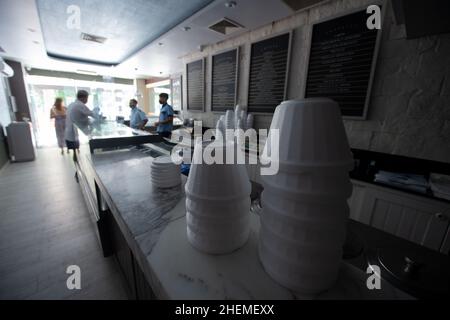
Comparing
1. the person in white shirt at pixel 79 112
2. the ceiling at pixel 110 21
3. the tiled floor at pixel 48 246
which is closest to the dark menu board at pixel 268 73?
the ceiling at pixel 110 21

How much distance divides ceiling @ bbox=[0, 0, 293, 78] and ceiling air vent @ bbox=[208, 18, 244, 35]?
2.6 inches

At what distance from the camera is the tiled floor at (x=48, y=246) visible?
150 centimetres

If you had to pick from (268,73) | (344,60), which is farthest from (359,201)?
(268,73)

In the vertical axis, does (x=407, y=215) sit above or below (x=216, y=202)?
below

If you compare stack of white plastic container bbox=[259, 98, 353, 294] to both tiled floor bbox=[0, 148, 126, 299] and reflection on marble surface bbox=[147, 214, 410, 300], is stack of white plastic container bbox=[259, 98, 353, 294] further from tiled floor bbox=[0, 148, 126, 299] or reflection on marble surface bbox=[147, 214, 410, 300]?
tiled floor bbox=[0, 148, 126, 299]

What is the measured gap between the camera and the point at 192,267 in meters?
0.55

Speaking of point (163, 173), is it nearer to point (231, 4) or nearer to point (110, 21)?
point (231, 4)

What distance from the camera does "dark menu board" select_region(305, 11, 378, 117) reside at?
180 cm

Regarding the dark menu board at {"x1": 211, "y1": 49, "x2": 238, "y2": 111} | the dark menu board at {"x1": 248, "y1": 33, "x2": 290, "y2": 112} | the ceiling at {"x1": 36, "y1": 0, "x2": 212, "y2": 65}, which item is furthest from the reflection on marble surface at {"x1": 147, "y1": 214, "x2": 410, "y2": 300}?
the dark menu board at {"x1": 211, "y1": 49, "x2": 238, "y2": 111}

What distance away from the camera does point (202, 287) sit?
492 mm

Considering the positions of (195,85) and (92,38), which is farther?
(195,85)

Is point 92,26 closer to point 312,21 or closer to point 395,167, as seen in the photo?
point 312,21

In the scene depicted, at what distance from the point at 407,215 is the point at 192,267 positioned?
5.37 ft

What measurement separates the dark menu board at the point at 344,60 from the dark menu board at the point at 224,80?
1294 millimetres
